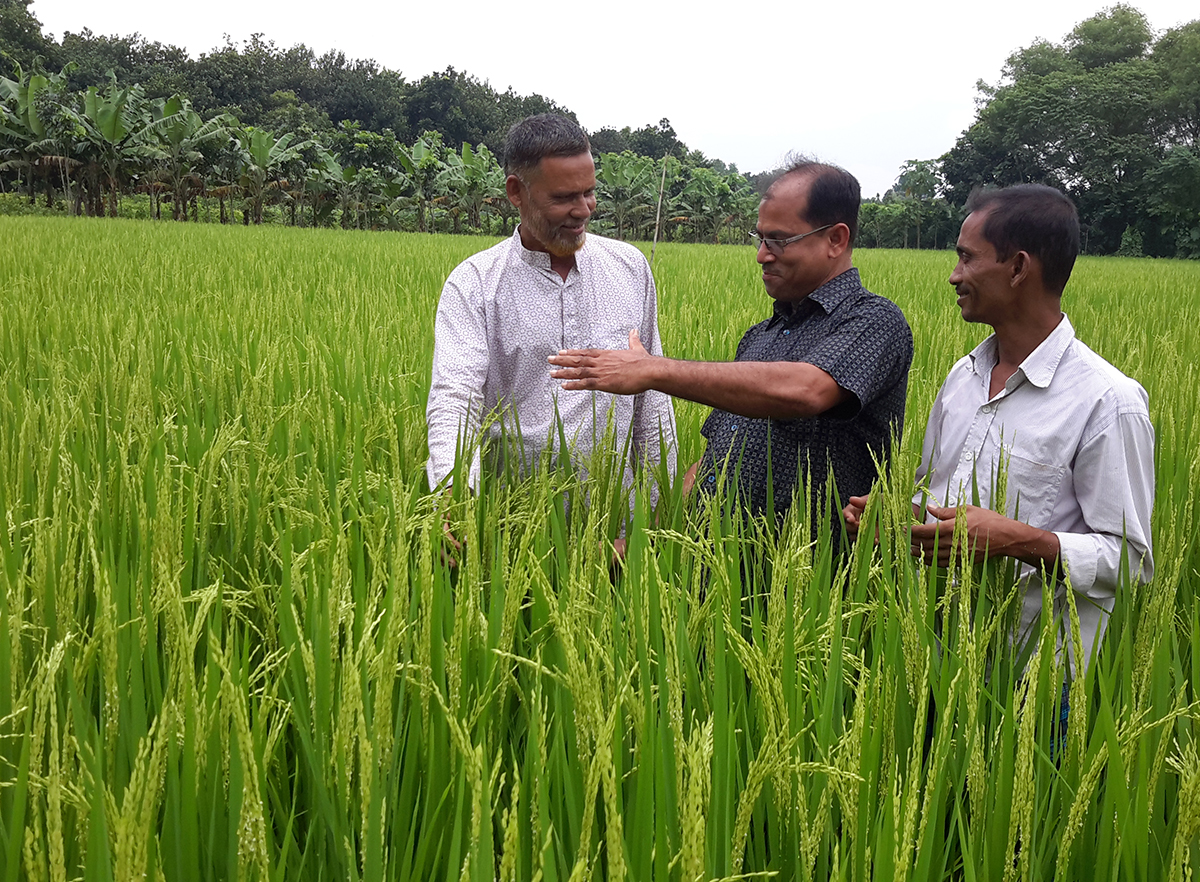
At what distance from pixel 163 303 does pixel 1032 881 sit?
5.20 m

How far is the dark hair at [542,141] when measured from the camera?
1.95 meters

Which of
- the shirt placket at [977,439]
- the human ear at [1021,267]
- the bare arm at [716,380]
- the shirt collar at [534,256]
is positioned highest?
the shirt collar at [534,256]

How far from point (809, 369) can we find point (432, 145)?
25.9 meters

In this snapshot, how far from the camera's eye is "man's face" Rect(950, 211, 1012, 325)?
158 cm

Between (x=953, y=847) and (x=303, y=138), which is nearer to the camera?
(x=953, y=847)

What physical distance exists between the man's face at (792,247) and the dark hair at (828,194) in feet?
0.05

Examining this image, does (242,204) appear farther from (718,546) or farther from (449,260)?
(718,546)

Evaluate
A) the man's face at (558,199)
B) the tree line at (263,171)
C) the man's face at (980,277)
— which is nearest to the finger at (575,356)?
the man's face at (558,199)

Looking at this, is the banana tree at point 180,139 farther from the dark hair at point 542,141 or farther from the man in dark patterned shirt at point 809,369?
the man in dark patterned shirt at point 809,369

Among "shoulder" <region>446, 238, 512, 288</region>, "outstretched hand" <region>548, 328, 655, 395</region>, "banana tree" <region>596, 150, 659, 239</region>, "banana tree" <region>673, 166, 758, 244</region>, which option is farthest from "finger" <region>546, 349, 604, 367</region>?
"banana tree" <region>673, 166, 758, 244</region>

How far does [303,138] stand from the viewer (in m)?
26.4

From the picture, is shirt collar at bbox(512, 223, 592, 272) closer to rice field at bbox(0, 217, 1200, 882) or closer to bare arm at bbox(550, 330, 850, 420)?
bare arm at bbox(550, 330, 850, 420)

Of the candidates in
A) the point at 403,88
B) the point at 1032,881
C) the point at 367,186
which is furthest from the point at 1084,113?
the point at 1032,881

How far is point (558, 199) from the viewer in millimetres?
1982
